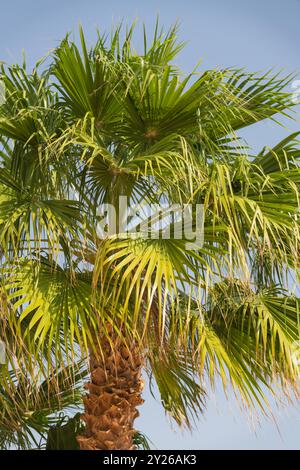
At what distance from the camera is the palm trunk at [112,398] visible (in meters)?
4.12

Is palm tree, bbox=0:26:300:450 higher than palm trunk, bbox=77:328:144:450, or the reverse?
palm tree, bbox=0:26:300:450

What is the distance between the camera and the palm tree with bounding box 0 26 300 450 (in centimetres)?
396

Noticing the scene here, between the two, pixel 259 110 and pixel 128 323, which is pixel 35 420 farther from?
pixel 259 110

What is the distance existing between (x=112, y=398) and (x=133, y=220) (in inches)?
44.0

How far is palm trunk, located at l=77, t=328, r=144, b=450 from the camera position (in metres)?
4.12

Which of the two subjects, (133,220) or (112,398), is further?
(133,220)

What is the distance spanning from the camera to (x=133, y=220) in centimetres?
447

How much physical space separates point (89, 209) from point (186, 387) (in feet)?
5.24

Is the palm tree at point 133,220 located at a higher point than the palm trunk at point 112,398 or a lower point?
higher

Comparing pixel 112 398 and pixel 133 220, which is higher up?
pixel 133 220

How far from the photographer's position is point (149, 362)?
497 centimetres

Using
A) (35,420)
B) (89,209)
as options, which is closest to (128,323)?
(89,209)

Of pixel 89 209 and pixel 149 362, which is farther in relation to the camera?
pixel 149 362

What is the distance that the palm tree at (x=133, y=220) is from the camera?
3961 millimetres
